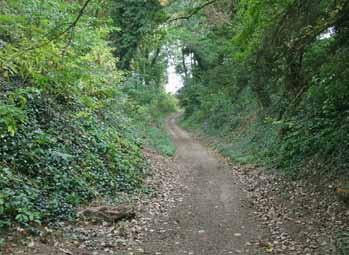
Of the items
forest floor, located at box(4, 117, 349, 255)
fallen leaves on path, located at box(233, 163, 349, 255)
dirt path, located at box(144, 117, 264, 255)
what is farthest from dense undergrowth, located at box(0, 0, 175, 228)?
fallen leaves on path, located at box(233, 163, 349, 255)

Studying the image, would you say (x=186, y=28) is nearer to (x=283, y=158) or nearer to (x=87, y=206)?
(x=283, y=158)

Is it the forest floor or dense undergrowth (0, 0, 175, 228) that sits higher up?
dense undergrowth (0, 0, 175, 228)

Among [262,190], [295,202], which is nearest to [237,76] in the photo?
[262,190]

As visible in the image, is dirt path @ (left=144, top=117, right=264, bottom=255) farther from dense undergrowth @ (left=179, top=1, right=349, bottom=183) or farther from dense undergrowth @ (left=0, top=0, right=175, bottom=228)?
dense undergrowth @ (left=179, top=1, right=349, bottom=183)

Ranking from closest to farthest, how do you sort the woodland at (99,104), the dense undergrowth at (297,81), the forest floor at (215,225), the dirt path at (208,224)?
the forest floor at (215,225), the dirt path at (208,224), the woodland at (99,104), the dense undergrowth at (297,81)

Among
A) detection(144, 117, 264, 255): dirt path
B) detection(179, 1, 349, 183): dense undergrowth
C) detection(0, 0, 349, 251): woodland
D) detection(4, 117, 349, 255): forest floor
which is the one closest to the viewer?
detection(4, 117, 349, 255): forest floor

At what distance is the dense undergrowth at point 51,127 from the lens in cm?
684

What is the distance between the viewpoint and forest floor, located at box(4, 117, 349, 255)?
6543 millimetres

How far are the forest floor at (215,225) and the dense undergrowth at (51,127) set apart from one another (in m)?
0.64

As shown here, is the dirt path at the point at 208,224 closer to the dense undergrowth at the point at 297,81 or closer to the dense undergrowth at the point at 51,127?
the dense undergrowth at the point at 51,127

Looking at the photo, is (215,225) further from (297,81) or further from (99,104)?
(99,104)

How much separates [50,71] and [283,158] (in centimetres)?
726

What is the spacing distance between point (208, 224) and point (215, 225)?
5.8 inches

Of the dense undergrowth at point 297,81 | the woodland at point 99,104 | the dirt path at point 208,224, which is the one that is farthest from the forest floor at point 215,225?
the dense undergrowth at point 297,81
